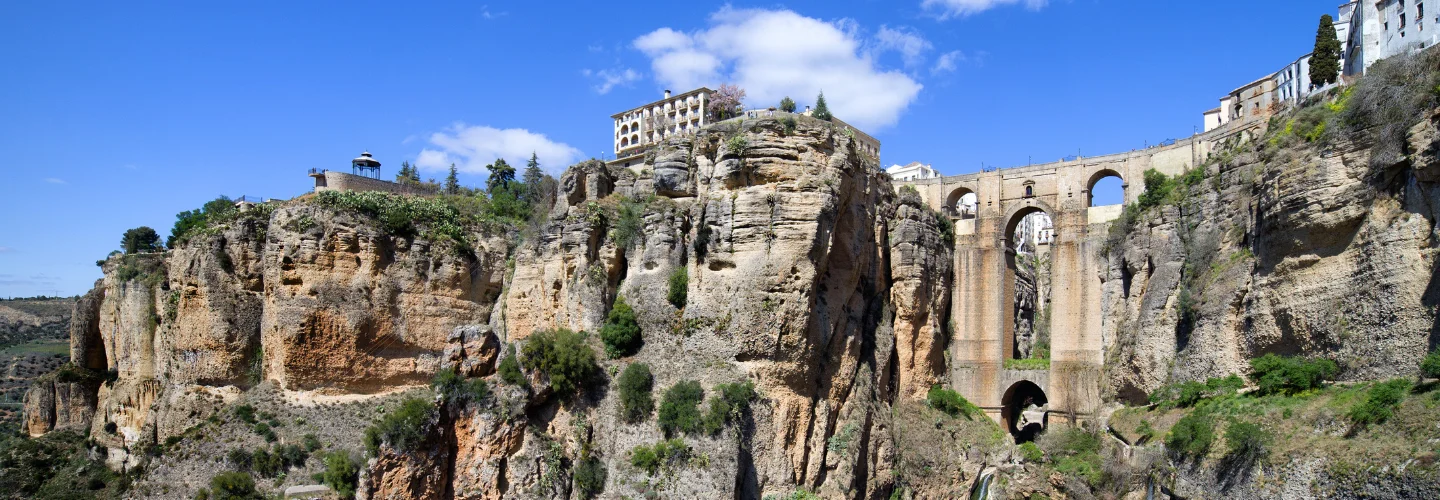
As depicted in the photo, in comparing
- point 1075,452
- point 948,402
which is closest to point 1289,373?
point 1075,452

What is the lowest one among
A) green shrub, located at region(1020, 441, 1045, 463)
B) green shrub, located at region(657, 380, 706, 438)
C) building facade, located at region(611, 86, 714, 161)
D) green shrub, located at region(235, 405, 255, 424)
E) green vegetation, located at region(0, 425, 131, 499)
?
green vegetation, located at region(0, 425, 131, 499)

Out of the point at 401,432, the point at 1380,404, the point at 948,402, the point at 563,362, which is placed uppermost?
the point at 563,362

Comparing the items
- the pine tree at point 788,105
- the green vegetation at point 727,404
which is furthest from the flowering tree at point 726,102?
the green vegetation at point 727,404

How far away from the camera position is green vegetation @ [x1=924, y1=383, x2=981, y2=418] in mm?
36531

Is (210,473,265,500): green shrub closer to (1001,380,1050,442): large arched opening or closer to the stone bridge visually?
the stone bridge

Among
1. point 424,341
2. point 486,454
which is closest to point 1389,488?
point 486,454

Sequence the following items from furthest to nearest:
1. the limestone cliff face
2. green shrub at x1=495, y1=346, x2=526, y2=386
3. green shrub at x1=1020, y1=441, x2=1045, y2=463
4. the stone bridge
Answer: the stone bridge, green shrub at x1=1020, y1=441, x2=1045, y2=463, green shrub at x1=495, y1=346, x2=526, y2=386, the limestone cliff face

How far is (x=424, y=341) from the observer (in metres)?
34.6

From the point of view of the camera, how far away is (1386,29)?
39250 mm

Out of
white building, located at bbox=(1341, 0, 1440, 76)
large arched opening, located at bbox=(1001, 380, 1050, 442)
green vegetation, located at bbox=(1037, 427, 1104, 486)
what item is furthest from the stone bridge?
white building, located at bbox=(1341, 0, 1440, 76)

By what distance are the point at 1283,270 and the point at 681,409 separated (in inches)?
673

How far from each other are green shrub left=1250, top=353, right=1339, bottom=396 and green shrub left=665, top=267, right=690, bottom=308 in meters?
15.6

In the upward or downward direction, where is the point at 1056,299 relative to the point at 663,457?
upward

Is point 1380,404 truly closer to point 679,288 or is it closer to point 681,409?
point 681,409
